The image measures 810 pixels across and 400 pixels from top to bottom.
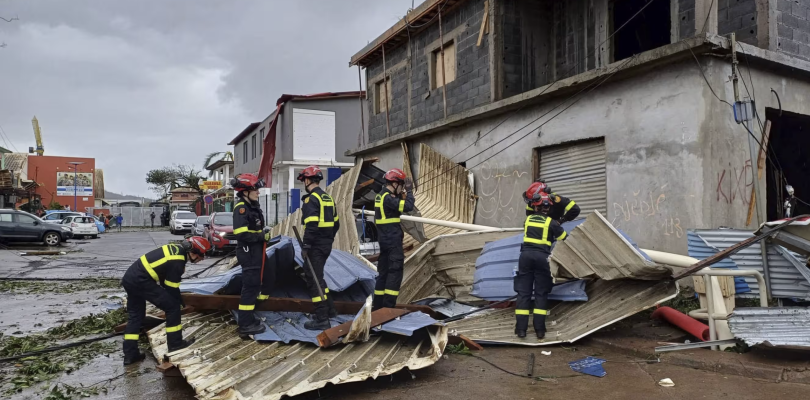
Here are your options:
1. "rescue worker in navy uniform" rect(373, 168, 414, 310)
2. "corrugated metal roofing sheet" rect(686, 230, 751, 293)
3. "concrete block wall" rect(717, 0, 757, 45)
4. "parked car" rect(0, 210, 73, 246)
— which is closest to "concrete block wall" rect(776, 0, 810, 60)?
"concrete block wall" rect(717, 0, 757, 45)

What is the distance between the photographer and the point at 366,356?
450 centimetres

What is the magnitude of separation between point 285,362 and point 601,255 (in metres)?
3.24

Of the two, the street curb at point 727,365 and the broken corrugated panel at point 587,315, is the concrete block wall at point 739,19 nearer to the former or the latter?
the broken corrugated panel at point 587,315

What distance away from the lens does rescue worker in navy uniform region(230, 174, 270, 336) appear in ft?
17.6

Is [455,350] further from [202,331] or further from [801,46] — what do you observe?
[801,46]

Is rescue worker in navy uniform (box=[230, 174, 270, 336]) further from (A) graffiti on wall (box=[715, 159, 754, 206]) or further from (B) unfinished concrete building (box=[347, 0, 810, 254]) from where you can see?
(A) graffiti on wall (box=[715, 159, 754, 206])

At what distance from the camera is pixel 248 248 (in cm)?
550

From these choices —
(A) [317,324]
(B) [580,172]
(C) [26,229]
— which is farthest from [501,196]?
(C) [26,229]

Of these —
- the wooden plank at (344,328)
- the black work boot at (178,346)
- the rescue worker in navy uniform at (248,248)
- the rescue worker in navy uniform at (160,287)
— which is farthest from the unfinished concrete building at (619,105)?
the black work boot at (178,346)

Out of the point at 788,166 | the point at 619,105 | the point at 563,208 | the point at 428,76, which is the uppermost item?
the point at 428,76

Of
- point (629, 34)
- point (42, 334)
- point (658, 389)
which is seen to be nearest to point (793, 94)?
point (629, 34)

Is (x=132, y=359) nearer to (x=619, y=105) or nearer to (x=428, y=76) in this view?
(x=619, y=105)

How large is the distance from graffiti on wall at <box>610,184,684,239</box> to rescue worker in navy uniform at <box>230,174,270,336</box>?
5489 millimetres

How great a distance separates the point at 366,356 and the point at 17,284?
34.2ft
